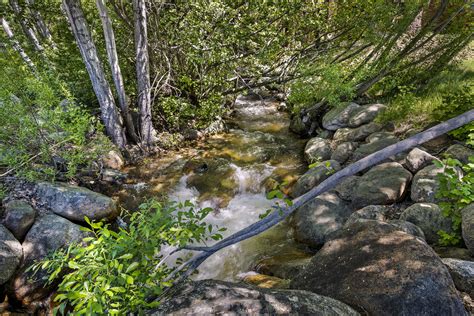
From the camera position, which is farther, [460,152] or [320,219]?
[320,219]

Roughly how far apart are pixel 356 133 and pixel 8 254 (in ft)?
24.5

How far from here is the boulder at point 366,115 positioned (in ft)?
23.9

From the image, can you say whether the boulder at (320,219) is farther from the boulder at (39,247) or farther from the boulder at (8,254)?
the boulder at (8,254)

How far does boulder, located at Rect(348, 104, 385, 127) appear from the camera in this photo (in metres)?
7.30

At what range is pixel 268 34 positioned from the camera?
26.8 feet

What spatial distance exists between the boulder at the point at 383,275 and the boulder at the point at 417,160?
2522 millimetres

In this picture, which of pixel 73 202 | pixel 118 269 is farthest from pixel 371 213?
pixel 73 202

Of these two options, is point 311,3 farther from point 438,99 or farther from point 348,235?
point 348,235

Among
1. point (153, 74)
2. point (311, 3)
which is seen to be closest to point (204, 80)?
point (153, 74)

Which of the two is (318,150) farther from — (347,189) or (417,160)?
(417,160)

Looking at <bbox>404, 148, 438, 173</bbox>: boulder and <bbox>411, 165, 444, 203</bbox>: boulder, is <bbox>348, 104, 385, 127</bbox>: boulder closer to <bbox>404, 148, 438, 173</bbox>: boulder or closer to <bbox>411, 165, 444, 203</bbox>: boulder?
<bbox>404, 148, 438, 173</bbox>: boulder

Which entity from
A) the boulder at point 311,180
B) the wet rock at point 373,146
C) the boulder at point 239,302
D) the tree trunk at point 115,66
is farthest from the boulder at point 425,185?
the tree trunk at point 115,66

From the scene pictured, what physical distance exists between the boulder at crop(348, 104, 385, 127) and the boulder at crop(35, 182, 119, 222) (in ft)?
21.2

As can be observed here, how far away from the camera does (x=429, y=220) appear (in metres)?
3.47
